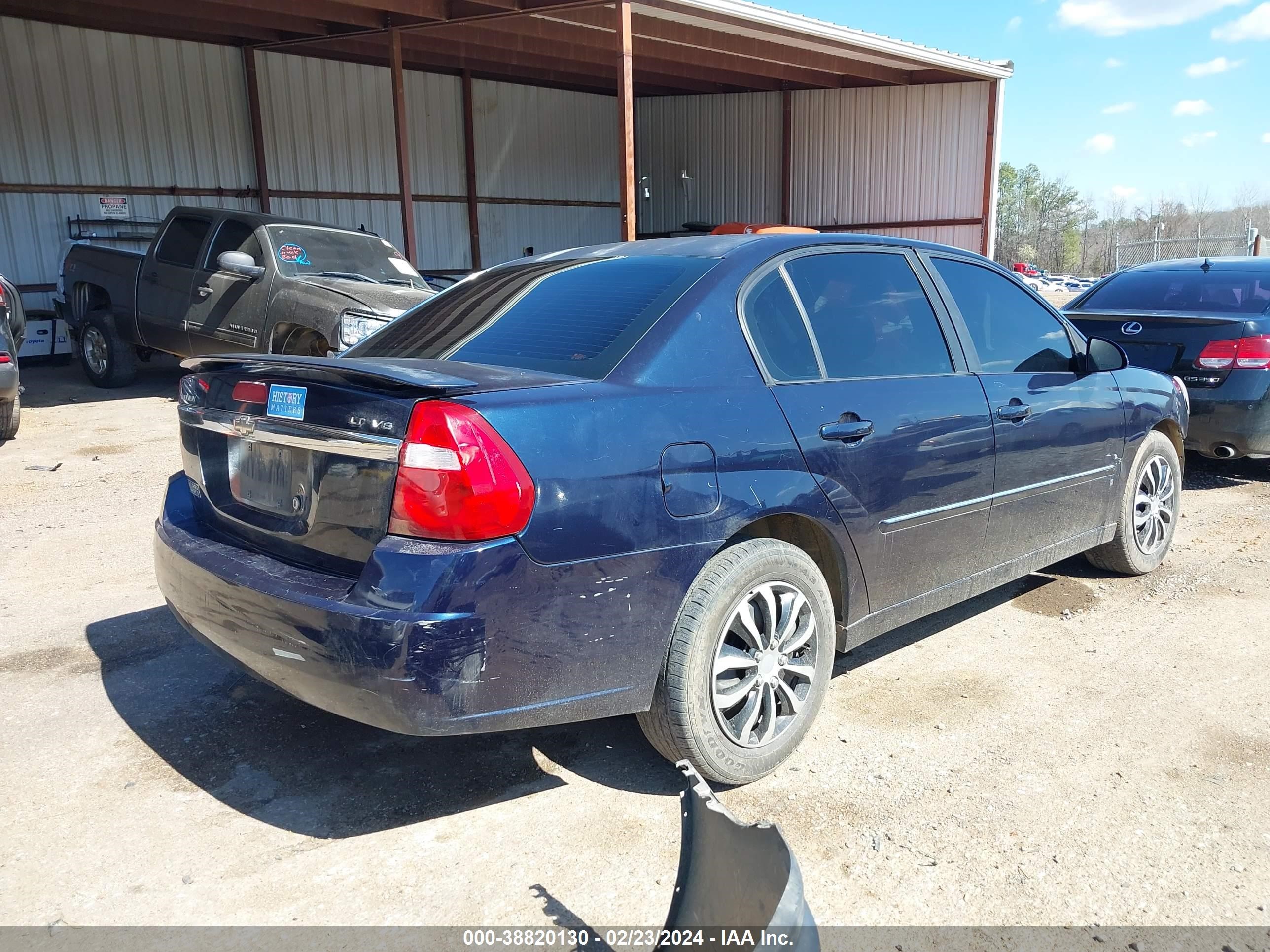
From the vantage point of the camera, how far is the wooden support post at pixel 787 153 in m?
20.6

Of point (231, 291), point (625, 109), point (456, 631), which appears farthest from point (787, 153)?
point (456, 631)

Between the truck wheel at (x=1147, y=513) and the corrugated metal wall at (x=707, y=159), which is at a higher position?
the corrugated metal wall at (x=707, y=159)

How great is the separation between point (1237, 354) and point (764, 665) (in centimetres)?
530

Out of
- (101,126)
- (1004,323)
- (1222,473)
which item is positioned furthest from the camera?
(101,126)

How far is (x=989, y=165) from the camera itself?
17578mm

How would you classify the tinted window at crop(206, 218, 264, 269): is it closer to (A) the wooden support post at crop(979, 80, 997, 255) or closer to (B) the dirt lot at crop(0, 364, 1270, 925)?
(B) the dirt lot at crop(0, 364, 1270, 925)

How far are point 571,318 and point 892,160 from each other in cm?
1793

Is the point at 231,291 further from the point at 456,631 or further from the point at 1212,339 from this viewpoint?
the point at 1212,339

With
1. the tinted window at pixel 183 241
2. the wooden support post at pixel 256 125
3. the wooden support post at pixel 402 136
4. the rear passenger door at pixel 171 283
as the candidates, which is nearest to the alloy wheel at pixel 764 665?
the rear passenger door at pixel 171 283

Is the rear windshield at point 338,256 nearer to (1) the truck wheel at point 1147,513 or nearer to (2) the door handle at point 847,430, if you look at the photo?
(1) the truck wheel at point 1147,513

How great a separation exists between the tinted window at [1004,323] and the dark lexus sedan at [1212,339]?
2431mm

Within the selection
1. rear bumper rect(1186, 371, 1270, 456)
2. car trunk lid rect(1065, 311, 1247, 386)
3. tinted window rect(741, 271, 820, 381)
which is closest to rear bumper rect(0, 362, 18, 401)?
tinted window rect(741, 271, 820, 381)

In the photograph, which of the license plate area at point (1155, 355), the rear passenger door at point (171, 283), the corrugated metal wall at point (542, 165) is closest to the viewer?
the license plate area at point (1155, 355)

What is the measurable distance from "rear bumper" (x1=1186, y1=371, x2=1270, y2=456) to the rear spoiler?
5.60 metres
